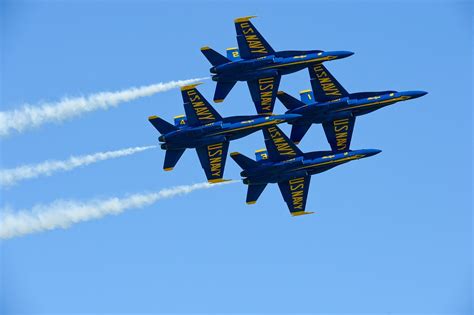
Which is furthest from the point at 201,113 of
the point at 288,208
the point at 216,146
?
the point at 288,208

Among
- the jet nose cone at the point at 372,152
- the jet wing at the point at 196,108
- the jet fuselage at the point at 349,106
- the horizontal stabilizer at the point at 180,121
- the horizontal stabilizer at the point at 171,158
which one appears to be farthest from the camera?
the jet fuselage at the point at 349,106

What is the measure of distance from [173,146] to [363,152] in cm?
1879

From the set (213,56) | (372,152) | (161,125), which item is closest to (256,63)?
(213,56)

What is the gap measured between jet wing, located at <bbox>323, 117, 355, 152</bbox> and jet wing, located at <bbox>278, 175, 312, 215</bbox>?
16.0 ft

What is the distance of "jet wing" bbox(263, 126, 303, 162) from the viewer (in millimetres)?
148625

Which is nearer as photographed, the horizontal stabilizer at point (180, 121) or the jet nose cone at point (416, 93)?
the horizontal stabilizer at point (180, 121)

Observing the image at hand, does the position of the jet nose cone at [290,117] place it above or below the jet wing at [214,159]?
above

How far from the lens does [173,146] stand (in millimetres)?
147125

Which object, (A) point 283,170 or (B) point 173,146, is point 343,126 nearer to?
(A) point 283,170

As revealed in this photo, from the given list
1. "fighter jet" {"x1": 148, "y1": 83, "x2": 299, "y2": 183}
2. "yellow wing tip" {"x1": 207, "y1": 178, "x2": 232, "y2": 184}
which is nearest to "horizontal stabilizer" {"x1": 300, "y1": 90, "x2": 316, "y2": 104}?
"fighter jet" {"x1": 148, "y1": 83, "x2": 299, "y2": 183}

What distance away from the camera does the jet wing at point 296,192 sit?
492 feet

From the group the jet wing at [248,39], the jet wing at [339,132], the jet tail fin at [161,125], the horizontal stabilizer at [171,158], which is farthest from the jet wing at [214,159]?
the jet wing at [339,132]

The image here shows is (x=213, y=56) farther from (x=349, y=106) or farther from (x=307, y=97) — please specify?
(x=349, y=106)

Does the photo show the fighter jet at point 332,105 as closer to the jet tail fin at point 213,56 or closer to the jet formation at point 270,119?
the jet formation at point 270,119
